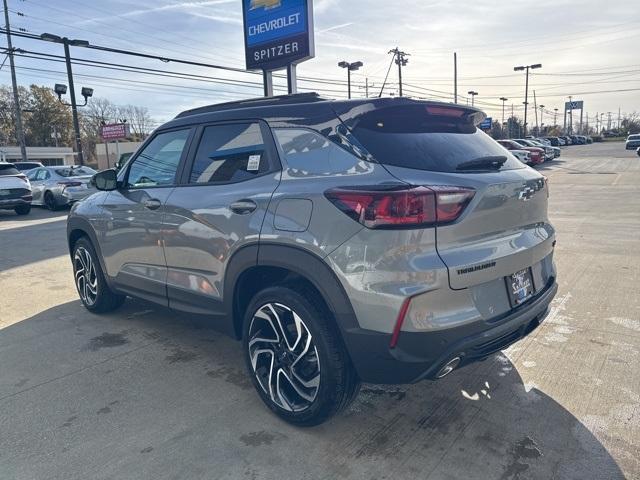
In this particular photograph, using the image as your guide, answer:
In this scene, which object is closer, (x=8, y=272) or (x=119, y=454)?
(x=119, y=454)

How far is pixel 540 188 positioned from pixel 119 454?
9.35 feet

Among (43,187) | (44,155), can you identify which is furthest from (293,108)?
(44,155)

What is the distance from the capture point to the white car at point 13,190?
13.9 meters

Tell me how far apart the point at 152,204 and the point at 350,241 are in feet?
6.41

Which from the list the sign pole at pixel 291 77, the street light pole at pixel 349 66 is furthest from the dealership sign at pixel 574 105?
the sign pole at pixel 291 77

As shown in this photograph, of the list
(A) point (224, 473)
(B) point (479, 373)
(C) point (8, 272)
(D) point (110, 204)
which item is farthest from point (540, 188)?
(C) point (8, 272)

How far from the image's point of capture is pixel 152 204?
12.1 ft

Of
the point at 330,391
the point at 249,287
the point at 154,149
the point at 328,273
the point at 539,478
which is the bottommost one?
the point at 539,478

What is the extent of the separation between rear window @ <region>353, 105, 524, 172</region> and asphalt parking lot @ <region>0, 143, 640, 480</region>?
1449 millimetres

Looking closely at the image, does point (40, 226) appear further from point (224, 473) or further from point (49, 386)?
point (224, 473)

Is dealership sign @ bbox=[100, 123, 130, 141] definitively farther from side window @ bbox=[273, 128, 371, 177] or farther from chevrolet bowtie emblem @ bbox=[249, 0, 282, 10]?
side window @ bbox=[273, 128, 371, 177]

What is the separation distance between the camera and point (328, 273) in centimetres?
247

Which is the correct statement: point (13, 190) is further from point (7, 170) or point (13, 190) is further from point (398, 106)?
point (398, 106)

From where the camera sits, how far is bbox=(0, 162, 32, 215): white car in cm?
1394
